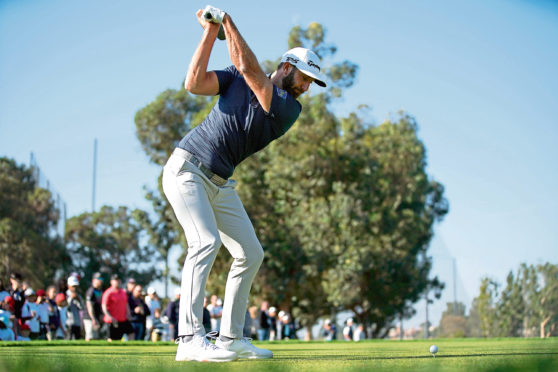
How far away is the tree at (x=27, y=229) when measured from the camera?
157 ft

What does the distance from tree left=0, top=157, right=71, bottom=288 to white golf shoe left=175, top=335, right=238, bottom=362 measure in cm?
4468

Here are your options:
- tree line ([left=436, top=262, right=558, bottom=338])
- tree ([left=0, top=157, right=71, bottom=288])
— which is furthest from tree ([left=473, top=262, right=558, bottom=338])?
tree ([left=0, top=157, right=71, bottom=288])

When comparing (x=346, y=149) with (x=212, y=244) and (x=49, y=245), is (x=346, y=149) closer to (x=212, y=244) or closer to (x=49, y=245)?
(x=49, y=245)

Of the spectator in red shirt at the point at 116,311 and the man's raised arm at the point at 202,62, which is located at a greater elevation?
the man's raised arm at the point at 202,62

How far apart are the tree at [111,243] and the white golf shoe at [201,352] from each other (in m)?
56.1

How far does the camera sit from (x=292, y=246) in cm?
3750

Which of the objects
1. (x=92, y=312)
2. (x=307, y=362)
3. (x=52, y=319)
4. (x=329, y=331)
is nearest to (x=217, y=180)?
(x=307, y=362)

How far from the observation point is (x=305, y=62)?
593cm

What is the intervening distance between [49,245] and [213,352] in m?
49.4

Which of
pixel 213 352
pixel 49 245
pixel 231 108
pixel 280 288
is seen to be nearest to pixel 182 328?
pixel 213 352

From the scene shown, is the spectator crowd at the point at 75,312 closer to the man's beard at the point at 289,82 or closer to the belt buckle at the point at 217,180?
the belt buckle at the point at 217,180

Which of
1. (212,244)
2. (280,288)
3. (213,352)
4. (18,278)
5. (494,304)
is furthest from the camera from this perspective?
(280,288)

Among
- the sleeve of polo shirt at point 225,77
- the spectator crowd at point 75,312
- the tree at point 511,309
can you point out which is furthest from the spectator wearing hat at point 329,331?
the sleeve of polo shirt at point 225,77

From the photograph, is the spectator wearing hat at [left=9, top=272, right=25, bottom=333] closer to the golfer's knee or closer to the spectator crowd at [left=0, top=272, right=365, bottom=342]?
the spectator crowd at [left=0, top=272, right=365, bottom=342]
